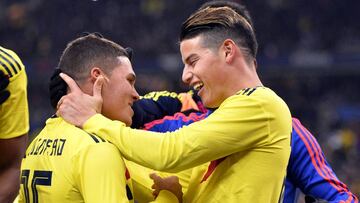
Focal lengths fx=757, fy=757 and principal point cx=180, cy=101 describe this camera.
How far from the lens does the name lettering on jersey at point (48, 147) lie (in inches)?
113

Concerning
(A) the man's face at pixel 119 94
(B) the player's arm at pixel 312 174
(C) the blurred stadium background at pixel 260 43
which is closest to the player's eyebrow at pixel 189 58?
(A) the man's face at pixel 119 94

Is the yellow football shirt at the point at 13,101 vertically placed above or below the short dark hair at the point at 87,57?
below

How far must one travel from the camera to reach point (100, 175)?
8.84ft

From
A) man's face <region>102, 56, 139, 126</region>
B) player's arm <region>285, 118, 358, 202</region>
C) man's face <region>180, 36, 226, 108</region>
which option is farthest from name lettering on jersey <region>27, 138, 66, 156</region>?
player's arm <region>285, 118, 358, 202</region>

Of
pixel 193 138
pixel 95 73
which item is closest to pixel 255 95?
pixel 193 138

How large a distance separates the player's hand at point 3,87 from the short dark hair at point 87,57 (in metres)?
0.31

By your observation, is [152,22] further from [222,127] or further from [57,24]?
[222,127]

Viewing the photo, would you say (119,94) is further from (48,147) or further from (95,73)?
(48,147)

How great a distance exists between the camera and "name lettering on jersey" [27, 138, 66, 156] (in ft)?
9.44

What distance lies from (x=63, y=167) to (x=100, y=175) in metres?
0.19

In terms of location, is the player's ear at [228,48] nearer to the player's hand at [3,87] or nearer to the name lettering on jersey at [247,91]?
the name lettering on jersey at [247,91]

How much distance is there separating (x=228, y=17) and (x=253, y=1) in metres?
15.9

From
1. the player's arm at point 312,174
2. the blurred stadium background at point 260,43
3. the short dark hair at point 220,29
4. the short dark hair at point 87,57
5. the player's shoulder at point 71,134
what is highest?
the short dark hair at point 220,29

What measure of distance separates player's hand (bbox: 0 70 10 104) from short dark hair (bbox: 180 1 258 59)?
0.79m
